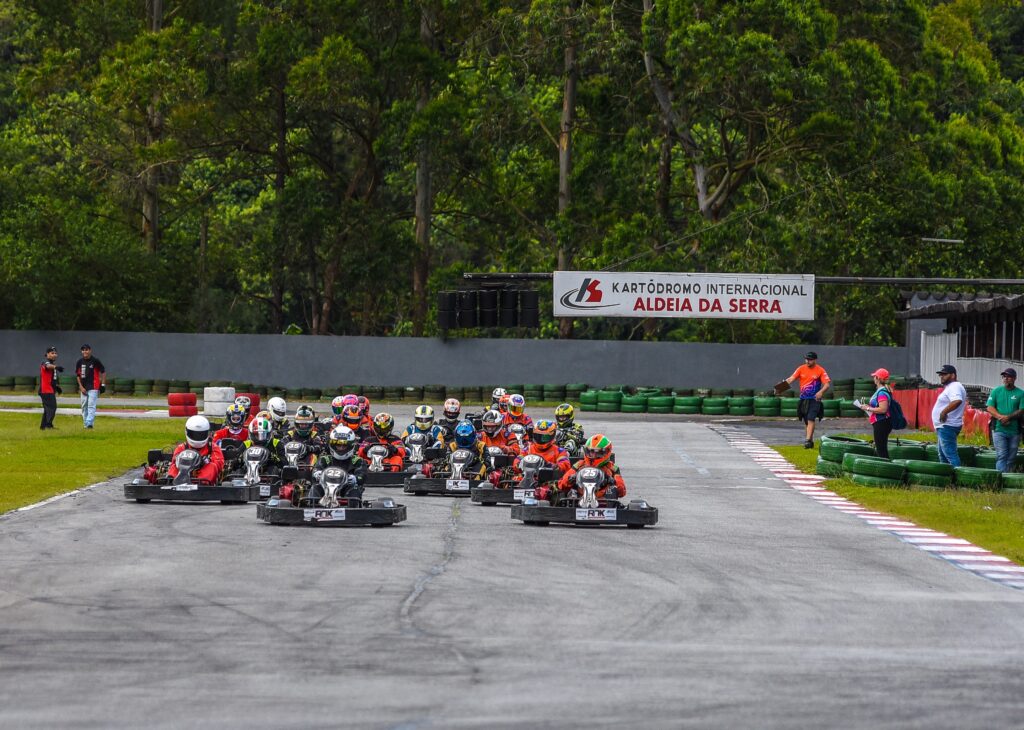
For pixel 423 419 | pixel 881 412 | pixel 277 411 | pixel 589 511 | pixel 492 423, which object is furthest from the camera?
pixel 881 412

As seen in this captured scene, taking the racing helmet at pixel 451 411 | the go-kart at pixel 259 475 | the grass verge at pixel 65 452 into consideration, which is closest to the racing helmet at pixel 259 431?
the go-kart at pixel 259 475

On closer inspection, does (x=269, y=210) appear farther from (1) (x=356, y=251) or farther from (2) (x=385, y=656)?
(2) (x=385, y=656)

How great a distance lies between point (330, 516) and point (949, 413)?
427 inches

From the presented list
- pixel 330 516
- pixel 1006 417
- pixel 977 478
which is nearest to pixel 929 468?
pixel 977 478

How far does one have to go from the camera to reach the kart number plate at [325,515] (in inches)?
682

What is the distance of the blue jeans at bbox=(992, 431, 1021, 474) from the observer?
23.7 m

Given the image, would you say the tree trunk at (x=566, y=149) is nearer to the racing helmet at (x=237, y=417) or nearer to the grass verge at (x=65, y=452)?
the grass verge at (x=65, y=452)

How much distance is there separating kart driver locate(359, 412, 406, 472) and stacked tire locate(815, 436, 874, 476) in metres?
7.18

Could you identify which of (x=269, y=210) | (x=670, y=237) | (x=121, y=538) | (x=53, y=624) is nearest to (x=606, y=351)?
(x=670, y=237)

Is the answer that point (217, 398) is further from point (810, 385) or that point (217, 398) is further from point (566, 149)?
point (566, 149)

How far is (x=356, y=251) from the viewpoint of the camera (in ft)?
210

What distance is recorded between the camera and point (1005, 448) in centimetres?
2375

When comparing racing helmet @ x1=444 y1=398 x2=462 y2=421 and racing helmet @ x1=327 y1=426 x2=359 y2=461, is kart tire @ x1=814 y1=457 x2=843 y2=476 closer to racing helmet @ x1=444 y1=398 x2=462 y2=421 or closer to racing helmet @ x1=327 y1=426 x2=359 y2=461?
racing helmet @ x1=444 y1=398 x2=462 y2=421

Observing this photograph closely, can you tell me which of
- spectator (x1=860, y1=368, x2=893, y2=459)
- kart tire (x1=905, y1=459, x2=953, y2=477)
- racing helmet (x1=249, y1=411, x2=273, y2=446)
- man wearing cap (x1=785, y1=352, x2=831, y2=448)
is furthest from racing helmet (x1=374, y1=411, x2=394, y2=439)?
man wearing cap (x1=785, y1=352, x2=831, y2=448)
